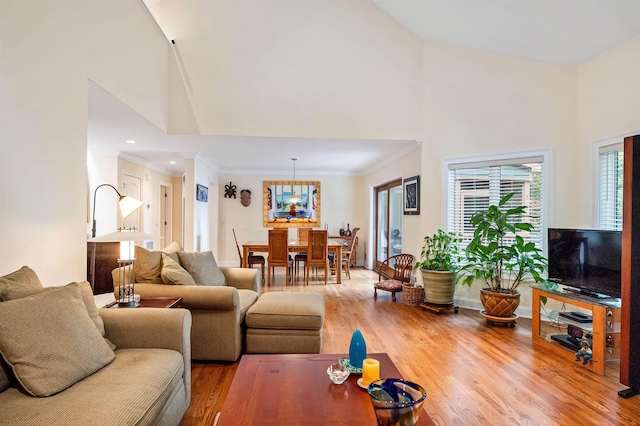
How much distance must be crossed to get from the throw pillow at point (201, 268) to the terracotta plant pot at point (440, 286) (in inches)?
100

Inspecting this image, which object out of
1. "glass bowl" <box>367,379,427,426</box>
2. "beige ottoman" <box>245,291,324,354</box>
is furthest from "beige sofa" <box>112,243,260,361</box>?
"glass bowl" <box>367,379,427,426</box>

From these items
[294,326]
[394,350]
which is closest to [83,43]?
[294,326]

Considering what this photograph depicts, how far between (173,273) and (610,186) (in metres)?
4.36

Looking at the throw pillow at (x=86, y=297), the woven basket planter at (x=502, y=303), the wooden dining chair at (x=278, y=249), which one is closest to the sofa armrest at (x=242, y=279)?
the throw pillow at (x=86, y=297)

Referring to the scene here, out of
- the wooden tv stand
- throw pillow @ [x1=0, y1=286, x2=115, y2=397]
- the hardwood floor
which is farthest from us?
the wooden tv stand

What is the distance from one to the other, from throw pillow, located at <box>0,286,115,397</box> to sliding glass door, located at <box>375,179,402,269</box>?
17.1 ft

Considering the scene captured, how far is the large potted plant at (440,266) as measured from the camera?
14.3ft

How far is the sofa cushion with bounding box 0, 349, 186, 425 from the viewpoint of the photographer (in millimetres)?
1258

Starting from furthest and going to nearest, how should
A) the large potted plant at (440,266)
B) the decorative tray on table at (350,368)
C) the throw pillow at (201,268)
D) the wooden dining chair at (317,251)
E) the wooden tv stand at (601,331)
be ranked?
1. the wooden dining chair at (317,251)
2. the large potted plant at (440,266)
3. the throw pillow at (201,268)
4. the wooden tv stand at (601,331)
5. the decorative tray on table at (350,368)

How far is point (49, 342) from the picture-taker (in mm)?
1483

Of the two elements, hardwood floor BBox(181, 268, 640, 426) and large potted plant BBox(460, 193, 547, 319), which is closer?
hardwood floor BBox(181, 268, 640, 426)

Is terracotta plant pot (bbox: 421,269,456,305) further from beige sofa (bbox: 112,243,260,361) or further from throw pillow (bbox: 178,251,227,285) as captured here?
throw pillow (bbox: 178,251,227,285)

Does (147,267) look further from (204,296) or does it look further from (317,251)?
(317,251)

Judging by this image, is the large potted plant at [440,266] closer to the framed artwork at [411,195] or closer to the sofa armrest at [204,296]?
the framed artwork at [411,195]
